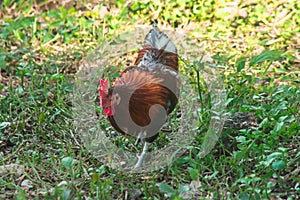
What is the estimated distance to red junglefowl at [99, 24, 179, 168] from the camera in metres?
2.78

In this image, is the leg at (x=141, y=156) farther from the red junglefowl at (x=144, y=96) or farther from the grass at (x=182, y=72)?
the grass at (x=182, y=72)

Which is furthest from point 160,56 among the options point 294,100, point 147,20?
point 147,20

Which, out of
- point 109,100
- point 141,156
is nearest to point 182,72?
point 141,156

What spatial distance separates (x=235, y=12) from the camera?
4953mm

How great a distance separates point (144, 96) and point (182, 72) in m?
1.12

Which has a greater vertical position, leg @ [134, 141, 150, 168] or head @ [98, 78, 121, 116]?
head @ [98, 78, 121, 116]

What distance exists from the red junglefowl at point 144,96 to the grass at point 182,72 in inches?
7.9

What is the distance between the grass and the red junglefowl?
0.20 meters

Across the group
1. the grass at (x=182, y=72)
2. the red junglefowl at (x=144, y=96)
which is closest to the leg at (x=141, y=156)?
the red junglefowl at (x=144, y=96)

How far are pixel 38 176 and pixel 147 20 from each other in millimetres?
2441

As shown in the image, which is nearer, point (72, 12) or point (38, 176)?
point (38, 176)

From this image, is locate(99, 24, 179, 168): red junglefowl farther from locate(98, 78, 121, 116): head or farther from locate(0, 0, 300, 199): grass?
locate(0, 0, 300, 199): grass

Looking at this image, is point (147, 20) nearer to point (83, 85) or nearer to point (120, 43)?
point (120, 43)

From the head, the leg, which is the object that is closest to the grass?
the leg
